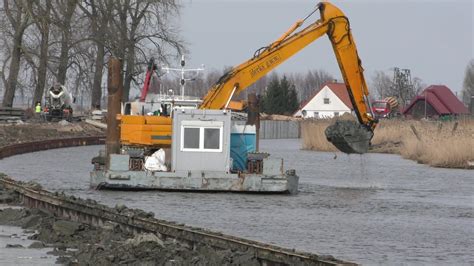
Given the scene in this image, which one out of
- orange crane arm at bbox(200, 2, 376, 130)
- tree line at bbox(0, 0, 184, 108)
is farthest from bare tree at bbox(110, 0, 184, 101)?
orange crane arm at bbox(200, 2, 376, 130)

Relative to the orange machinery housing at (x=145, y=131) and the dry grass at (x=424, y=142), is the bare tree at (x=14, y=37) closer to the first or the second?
the dry grass at (x=424, y=142)

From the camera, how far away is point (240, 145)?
32781 mm

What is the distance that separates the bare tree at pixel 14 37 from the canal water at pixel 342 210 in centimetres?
3133

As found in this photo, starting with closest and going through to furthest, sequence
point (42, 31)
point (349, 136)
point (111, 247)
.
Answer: point (111, 247) < point (349, 136) < point (42, 31)

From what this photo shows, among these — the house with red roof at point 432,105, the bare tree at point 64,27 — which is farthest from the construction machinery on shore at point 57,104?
the house with red roof at point 432,105

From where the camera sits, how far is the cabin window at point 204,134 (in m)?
30.9

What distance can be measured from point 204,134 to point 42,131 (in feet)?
123

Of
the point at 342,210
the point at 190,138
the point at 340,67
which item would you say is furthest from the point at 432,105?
the point at 342,210

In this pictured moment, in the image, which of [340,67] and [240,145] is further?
[340,67]

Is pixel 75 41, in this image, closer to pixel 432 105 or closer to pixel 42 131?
pixel 42 131

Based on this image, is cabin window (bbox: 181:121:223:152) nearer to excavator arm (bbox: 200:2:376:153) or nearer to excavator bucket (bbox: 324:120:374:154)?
excavator arm (bbox: 200:2:376:153)

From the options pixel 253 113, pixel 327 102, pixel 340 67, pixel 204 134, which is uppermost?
pixel 327 102

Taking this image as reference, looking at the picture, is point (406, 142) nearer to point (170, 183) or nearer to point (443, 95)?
point (170, 183)

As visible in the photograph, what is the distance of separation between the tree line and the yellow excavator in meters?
42.8
